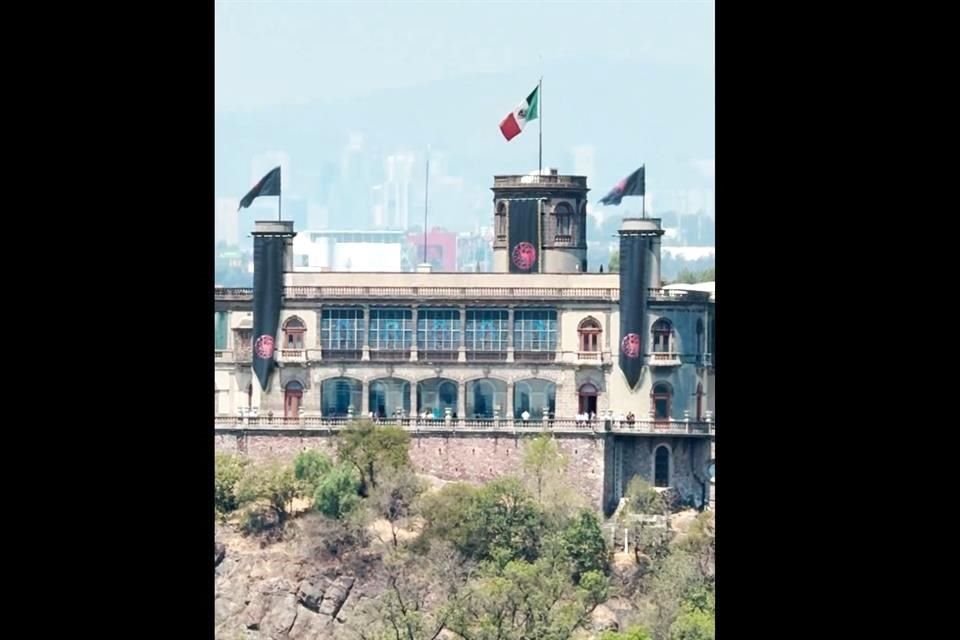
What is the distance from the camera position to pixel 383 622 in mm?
22500

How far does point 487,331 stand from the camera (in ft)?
85.5

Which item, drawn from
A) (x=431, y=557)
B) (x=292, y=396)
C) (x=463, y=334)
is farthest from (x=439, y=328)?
(x=431, y=557)

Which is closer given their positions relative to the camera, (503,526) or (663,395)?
(503,526)

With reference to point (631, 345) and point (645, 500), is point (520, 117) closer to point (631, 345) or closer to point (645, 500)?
point (631, 345)

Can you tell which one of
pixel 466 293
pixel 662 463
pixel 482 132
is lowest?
pixel 662 463

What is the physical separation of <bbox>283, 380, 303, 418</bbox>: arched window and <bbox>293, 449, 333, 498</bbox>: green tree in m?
0.71

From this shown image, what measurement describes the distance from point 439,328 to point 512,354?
0.85 meters

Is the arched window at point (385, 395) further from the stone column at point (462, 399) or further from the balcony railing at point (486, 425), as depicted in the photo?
the stone column at point (462, 399)

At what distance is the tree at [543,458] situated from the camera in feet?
83.7

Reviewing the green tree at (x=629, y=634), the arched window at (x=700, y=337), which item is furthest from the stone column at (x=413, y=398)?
the green tree at (x=629, y=634)
